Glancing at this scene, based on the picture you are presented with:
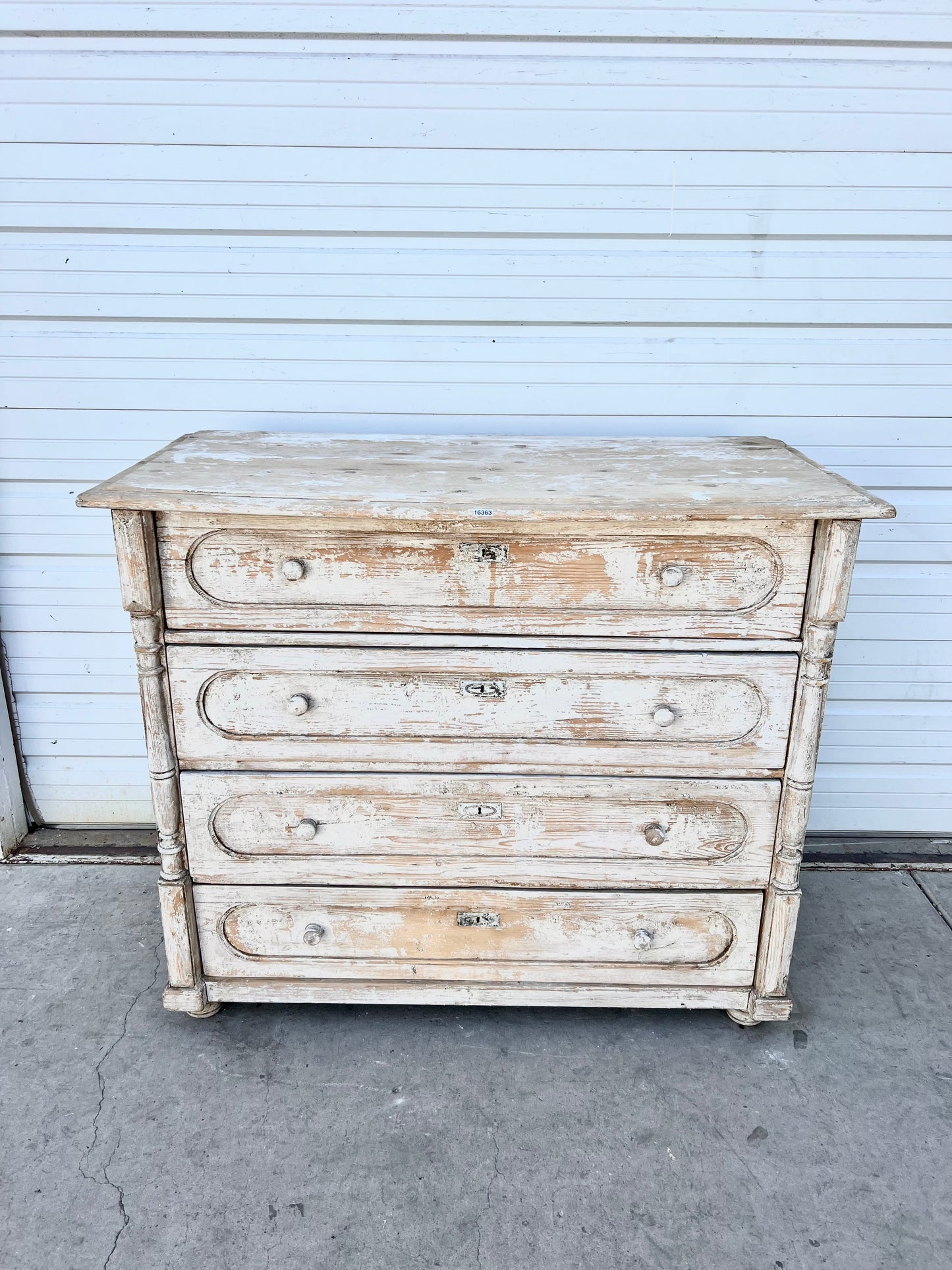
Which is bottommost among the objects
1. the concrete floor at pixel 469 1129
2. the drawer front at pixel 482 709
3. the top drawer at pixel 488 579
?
the concrete floor at pixel 469 1129

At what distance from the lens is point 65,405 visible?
2.57 metres

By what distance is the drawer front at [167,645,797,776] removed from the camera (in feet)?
6.43

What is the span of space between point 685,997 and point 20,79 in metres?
2.94

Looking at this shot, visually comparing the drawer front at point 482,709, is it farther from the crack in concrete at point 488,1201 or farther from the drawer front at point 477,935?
the crack in concrete at point 488,1201

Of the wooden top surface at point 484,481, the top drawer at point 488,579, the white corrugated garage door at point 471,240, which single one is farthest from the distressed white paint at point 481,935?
the white corrugated garage door at point 471,240

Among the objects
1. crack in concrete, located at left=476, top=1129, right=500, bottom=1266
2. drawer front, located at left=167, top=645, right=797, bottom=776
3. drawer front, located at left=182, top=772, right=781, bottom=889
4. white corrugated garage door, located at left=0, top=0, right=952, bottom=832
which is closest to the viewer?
crack in concrete, located at left=476, top=1129, right=500, bottom=1266

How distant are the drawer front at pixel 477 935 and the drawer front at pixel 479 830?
1.8 inches

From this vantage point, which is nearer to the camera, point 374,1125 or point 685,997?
point 374,1125

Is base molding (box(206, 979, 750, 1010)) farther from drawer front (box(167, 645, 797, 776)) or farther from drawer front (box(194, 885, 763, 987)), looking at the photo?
drawer front (box(167, 645, 797, 776))

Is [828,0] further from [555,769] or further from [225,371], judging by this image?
[555,769]

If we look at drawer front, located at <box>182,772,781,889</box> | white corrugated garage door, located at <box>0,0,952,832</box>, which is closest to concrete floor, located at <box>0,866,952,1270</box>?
drawer front, located at <box>182,772,781,889</box>

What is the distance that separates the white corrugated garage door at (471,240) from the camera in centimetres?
230

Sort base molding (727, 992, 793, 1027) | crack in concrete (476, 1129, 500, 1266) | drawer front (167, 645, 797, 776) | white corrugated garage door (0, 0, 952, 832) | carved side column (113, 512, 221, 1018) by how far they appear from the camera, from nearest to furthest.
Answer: crack in concrete (476, 1129, 500, 1266) → carved side column (113, 512, 221, 1018) → drawer front (167, 645, 797, 776) → base molding (727, 992, 793, 1027) → white corrugated garage door (0, 0, 952, 832)

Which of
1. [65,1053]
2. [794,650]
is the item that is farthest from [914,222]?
[65,1053]
